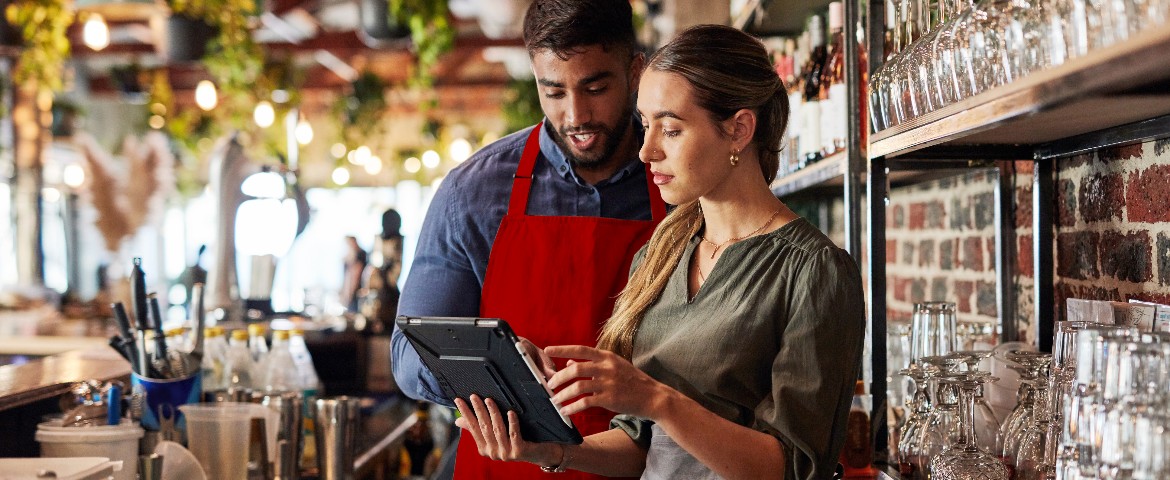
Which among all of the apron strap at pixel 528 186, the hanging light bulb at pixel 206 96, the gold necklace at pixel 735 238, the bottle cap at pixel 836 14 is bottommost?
the gold necklace at pixel 735 238

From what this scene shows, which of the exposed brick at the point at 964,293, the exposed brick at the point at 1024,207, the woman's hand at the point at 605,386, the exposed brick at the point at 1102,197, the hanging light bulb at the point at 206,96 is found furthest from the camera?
the hanging light bulb at the point at 206,96

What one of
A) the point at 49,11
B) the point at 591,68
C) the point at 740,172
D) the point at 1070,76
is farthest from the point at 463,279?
the point at 49,11

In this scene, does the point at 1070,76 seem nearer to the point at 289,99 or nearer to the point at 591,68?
the point at 591,68

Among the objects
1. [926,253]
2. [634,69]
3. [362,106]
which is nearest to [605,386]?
[634,69]

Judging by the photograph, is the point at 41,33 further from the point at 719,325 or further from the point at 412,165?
the point at 412,165

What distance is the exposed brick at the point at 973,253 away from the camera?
2.49 m

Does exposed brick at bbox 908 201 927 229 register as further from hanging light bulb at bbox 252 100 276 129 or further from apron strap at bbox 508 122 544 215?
hanging light bulb at bbox 252 100 276 129

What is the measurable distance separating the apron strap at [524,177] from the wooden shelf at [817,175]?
489mm

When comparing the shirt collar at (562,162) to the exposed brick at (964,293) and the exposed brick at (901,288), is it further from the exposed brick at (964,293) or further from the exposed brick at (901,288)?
the exposed brick at (901,288)

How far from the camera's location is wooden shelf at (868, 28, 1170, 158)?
2.90 ft

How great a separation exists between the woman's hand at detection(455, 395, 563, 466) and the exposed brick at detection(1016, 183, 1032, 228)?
1.14m

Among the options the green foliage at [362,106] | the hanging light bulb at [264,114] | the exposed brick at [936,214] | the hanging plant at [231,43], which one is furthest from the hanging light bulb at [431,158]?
the exposed brick at [936,214]

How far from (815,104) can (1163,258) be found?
947mm

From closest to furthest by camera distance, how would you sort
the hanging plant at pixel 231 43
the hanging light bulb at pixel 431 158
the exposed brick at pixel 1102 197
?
the exposed brick at pixel 1102 197, the hanging plant at pixel 231 43, the hanging light bulb at pixel 431 158
